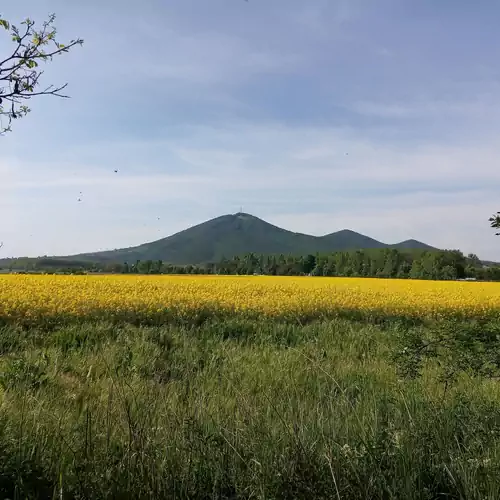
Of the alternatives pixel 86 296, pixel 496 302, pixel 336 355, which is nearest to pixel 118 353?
pixel 336 355

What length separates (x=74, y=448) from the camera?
270 cm

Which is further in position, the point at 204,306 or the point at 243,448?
the point at 204,306

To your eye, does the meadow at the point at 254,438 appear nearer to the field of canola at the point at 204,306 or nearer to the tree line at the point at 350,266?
the field of canola at the point at 204,306

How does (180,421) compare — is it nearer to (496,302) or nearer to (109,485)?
(109,485)

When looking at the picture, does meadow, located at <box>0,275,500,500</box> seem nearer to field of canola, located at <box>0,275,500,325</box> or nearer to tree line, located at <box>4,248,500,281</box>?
field of canola, located at <box>0,275,500,325</box>

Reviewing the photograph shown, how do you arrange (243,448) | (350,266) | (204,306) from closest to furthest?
(243,448) → (204,306) → (350,266)

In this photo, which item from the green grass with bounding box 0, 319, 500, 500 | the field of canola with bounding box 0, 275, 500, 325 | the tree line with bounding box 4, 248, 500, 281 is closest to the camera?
the green grass with bounding box 0, 319, 500, 500

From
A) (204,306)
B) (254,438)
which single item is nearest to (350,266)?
(204,306)

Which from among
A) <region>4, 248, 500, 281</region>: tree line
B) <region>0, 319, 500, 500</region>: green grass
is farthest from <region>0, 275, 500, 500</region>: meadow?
<region>4, 248, 500, 281</region>: tree line

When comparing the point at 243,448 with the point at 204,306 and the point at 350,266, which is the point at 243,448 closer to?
the point at 204,306

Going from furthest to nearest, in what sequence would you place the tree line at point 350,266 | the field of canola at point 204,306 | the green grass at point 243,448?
the tree line at point 350,266 < the field of canola at point 204,306 < the green grass at point 243,448

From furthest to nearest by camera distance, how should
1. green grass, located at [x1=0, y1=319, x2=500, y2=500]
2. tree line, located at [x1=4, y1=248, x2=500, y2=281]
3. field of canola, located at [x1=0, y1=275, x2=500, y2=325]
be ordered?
tree line, located at [x1=4, y1=248, x2=500, y2=281]
field of canola, located at [x1=0, y1=275, x2=500, y2=325]
green grass, located at [x1=0, y1=319, x2=500, y2=500]

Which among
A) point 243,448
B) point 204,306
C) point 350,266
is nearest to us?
point 243,448

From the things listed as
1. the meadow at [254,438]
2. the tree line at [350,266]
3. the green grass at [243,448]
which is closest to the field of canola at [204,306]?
the meadow at [254,438]
